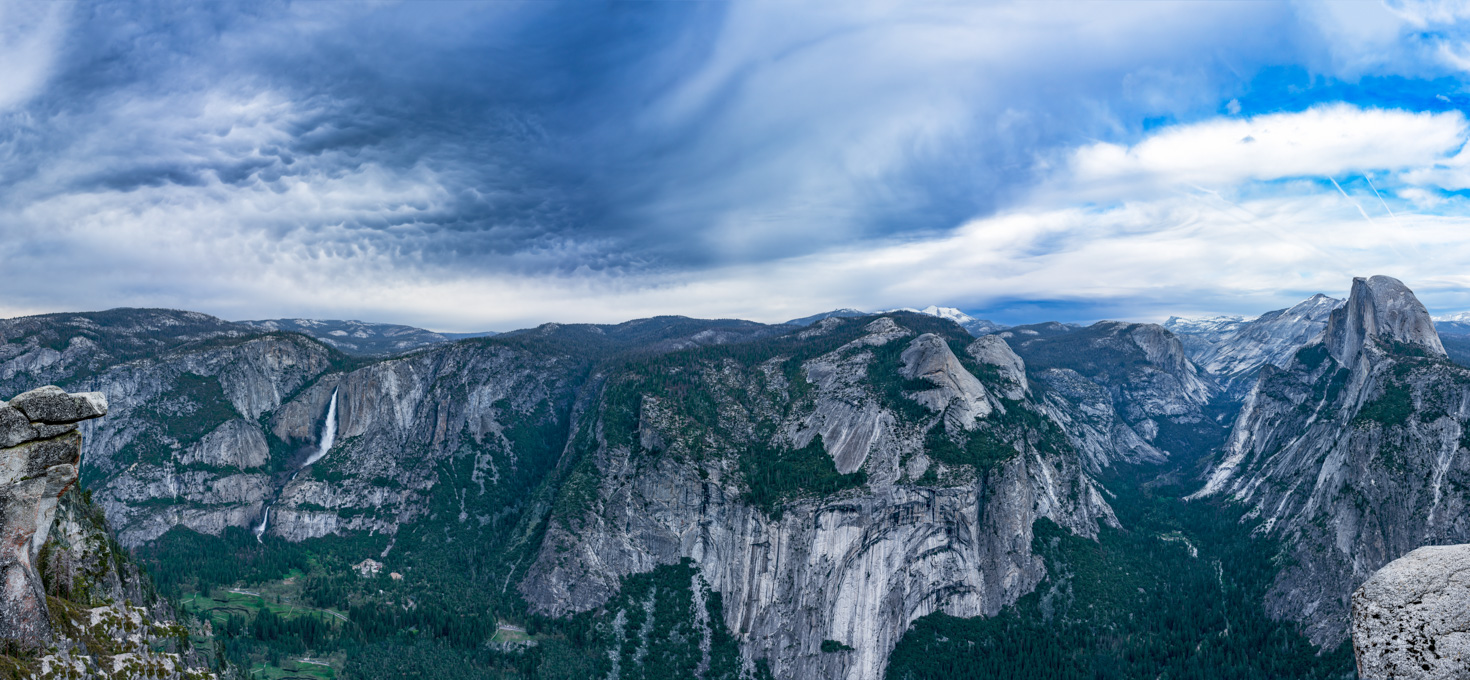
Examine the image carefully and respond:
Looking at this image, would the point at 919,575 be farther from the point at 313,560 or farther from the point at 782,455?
the point at 313,560

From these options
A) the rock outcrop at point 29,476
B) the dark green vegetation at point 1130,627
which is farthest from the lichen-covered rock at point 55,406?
the dark green vegetation at point 1130,627

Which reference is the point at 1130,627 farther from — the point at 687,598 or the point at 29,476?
the point at 29,476

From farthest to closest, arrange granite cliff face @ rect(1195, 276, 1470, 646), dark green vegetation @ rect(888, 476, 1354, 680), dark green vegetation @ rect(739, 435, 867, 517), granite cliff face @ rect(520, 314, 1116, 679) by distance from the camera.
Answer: dark green vegetation @ rect(739, 435, 867, 517) < granite cliff face @ rect(520, 314, 1116, 679) < dark green vegetation @ rect(888, 476, 1354, 680) < granite cliff face @ rect(1195, 276, 1470, 646)

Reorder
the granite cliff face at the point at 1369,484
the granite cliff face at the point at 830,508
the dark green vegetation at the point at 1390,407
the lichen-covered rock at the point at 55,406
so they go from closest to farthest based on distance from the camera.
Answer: the lichen-covered rock at the point at 55,406 → the granite cliff face at the point at 1369,484 → the dark green vegetation at the point at 1390,407 → the granite cliff face at the point at 830,508

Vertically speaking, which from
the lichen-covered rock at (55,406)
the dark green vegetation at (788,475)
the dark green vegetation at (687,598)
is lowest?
the dark green vegetation at (687,598)

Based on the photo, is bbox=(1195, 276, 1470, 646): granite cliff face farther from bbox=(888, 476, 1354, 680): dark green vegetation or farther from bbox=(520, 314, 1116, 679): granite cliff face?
bbox=(520, 314, 1116, 679): granite cliff face

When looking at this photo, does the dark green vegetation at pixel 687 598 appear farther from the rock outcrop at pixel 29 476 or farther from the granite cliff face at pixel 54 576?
the rock outcrop at pixel 29 476

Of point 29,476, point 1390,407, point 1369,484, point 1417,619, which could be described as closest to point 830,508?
point 1369,484

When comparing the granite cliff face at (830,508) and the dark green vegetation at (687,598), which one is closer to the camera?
the dark green vegetation at (687,598)

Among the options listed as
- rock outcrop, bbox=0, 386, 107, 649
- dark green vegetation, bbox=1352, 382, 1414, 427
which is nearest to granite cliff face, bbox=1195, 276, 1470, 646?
dark green vegetation, bbox=1352, 382, 1414, 427
